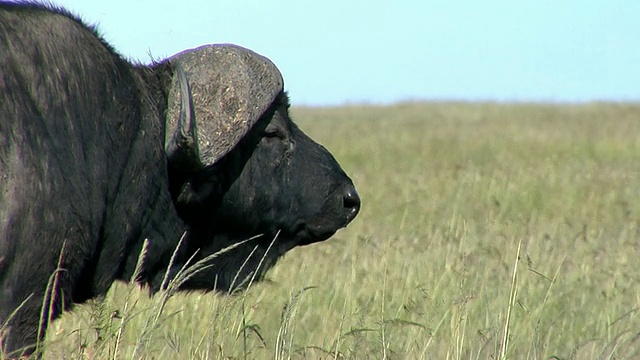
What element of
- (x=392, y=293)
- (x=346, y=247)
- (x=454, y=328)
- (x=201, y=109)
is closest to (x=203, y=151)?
(x=201, y=109)

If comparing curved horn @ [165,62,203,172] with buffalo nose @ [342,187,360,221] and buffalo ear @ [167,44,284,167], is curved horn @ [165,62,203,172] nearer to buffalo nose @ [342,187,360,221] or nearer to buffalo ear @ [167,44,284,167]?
buffalo ear @ [167,44,284,167]

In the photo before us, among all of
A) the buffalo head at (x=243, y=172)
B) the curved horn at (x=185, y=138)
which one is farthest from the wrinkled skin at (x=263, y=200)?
the curved horn at (x=185, y=138)

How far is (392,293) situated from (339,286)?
35 cm

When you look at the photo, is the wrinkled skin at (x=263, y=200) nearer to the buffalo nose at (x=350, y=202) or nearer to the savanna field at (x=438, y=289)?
the buffalo nose at (x=350, y=202)

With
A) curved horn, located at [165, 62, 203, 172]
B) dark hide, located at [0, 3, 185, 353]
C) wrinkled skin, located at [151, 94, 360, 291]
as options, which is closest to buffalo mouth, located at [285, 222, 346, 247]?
wrinkled skin, located at [151, 94, 360, 291]

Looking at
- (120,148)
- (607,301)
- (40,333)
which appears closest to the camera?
(40,333)

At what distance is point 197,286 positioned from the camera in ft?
15.5

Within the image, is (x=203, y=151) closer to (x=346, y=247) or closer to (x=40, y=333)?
(x=40, y=333)

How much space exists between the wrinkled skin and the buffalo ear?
0.17 metres

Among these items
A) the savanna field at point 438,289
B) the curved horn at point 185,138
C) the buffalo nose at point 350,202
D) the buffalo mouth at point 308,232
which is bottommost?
the savanna field at point 438,289

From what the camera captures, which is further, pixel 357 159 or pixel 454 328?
pixel 357 159

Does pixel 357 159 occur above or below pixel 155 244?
below

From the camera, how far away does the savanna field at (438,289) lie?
14.4 feet

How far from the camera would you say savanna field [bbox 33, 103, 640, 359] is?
4.39 metres
